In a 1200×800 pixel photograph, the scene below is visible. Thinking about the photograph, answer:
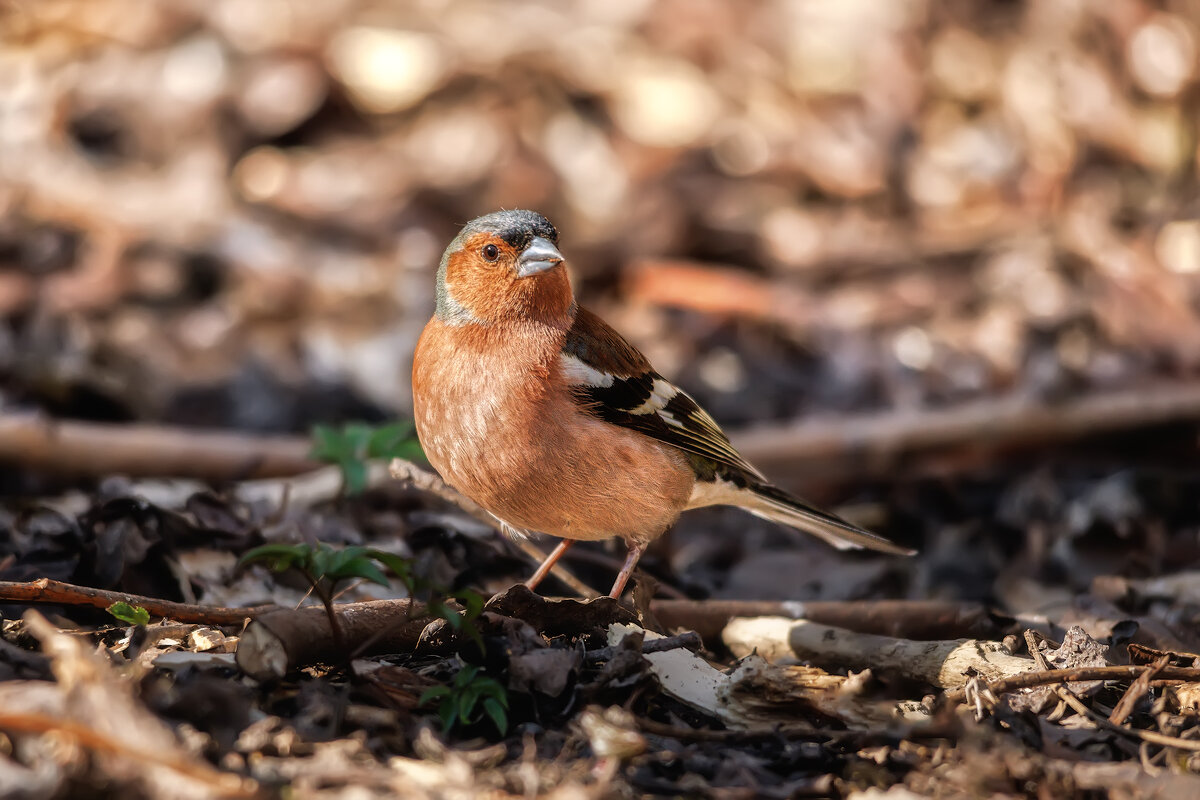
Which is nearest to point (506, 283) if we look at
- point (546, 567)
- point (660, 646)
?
point (546, 567)

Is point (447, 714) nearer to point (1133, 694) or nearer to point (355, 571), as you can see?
point (355, 571)

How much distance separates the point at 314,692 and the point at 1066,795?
204 centimetres

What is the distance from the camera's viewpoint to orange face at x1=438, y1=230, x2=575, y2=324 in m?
4.51

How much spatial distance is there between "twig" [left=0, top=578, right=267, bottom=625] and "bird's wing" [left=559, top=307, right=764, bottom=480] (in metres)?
1.54

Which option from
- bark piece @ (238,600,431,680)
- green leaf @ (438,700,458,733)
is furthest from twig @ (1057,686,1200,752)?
bark piece @ (238,600,431,680)

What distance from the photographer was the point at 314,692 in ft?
10.5

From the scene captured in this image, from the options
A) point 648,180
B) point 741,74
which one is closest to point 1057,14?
point 741,74

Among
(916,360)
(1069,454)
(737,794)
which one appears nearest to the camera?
(737,794)

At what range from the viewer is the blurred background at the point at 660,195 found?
779 centimetres

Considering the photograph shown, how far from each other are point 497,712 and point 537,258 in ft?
6.54

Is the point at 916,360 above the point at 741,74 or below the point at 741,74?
below

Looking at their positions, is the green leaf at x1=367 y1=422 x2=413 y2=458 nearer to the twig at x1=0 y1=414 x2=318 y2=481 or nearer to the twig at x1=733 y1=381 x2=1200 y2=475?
the twig at x1=0 y1=414 x2=318 y2=481

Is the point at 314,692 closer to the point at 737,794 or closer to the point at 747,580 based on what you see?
the point at 737,794

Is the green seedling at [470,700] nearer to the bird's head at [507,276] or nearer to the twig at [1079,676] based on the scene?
the twig at [1079,676]
